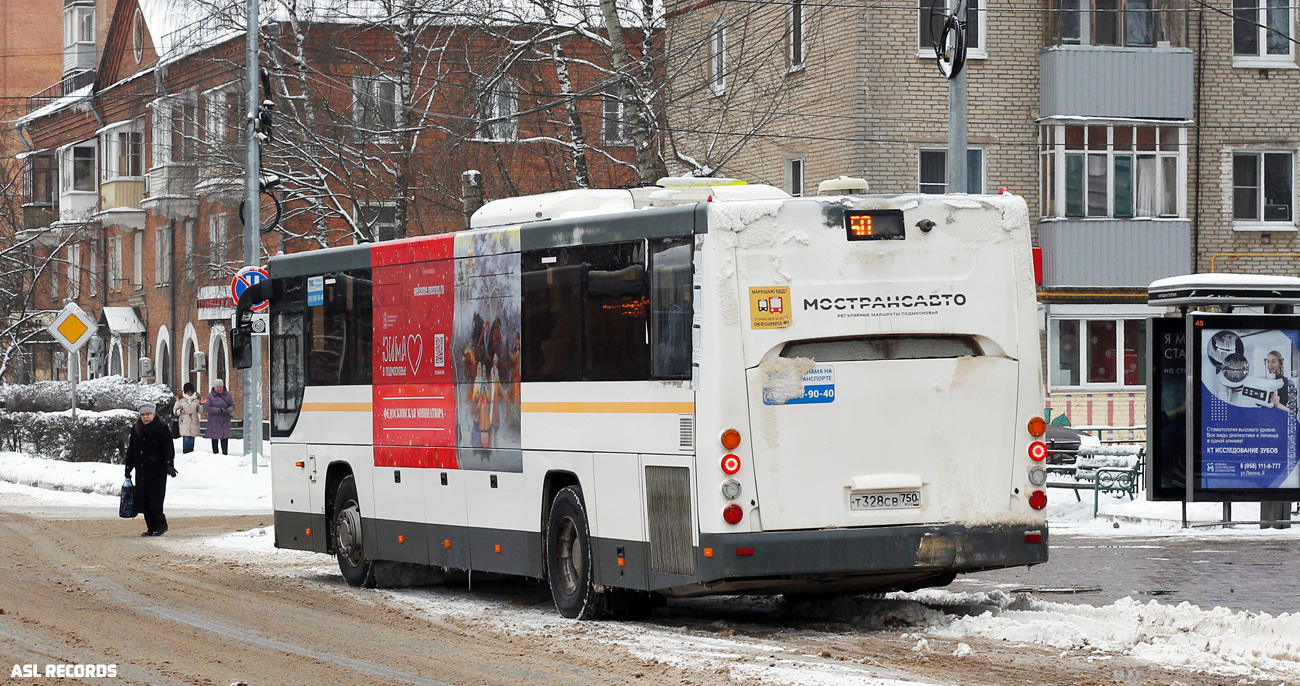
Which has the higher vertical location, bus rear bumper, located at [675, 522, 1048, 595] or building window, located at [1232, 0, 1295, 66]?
building window, located at [1232, 0, 1295, 66]

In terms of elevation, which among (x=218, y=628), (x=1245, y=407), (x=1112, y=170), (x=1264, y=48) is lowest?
(x=218, y=628)

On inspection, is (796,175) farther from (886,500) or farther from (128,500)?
(886,500)

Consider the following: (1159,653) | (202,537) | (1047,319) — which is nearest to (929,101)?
(1047,319)

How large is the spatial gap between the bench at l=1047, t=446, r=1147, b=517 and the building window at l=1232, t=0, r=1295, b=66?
48.7 ft

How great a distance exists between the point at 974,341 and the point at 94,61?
6172 centimetres

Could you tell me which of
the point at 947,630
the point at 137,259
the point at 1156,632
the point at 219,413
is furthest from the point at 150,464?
the point at 137,259

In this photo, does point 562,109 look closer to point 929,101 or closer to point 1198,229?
point 929,101

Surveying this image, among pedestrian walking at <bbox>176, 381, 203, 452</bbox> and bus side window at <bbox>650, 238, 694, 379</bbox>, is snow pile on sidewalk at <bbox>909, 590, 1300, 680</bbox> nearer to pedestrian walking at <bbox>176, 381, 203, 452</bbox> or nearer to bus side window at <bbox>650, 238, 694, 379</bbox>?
bus side window at <bbox>650, 238, 694, 379</bbox>

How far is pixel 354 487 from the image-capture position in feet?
54.2

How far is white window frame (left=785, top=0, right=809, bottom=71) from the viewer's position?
34531 mm

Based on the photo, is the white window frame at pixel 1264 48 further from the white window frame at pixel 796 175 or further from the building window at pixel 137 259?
the building window at pixel 137 259

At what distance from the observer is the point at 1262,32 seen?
35781 millimetres

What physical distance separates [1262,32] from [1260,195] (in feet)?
9.78

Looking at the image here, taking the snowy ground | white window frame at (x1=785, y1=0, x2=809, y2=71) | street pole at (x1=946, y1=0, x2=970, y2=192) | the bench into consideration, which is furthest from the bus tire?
white window frame at (x1=785, y1=0, x2=809, y2=71)
